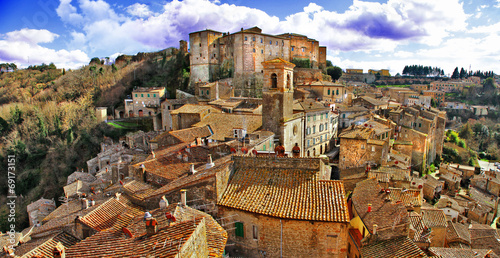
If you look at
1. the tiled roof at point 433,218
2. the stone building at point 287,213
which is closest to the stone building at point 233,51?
the tiled roof at point 433,218

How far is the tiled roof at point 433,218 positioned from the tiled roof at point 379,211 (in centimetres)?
510

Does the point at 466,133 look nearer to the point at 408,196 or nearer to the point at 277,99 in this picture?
the point at 408,196

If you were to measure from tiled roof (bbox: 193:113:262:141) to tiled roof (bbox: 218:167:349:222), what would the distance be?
12531mm

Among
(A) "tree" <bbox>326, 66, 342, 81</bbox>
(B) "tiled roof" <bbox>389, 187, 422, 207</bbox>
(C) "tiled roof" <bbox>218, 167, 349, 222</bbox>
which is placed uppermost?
(A) "tree" <bbox>326, 66, 342, 81</bbox>

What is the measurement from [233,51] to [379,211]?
44862 millimetres

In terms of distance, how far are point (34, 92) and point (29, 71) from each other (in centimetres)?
1650

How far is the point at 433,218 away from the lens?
17484 mm

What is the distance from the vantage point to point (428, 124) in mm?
37906

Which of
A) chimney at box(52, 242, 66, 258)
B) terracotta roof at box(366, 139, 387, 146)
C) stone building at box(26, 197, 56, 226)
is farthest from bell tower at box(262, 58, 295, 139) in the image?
chimney at box(52, 242, 66, 258)

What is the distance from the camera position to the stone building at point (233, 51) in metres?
51.5

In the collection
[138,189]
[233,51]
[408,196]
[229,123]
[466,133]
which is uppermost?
[233,51]

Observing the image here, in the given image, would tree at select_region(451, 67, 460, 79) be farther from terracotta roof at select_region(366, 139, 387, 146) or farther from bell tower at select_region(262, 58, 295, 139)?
bell tower at select_region(262, 58, 295, 139)

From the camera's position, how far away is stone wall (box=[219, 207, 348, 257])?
28.0 feet

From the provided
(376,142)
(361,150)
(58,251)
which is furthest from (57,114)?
(58,251)
